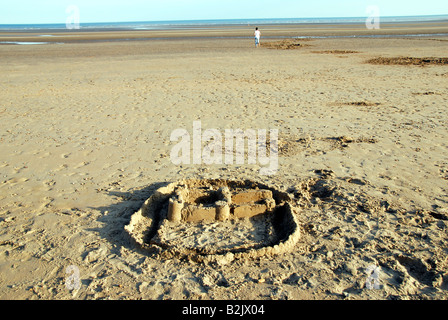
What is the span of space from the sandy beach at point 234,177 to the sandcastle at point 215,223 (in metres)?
0.12

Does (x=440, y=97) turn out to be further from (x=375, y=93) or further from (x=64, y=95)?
(x=64, y=95)

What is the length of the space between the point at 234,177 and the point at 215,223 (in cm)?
126

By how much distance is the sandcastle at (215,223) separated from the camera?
352cm

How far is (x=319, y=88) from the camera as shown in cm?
1087

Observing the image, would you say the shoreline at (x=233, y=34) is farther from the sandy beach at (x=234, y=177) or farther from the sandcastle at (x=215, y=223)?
the sandcastle at (x=215, y=223)

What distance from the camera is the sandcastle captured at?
139 inches

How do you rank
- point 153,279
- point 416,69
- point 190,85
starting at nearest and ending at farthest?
point 153,279
point 190,85
point 416,69

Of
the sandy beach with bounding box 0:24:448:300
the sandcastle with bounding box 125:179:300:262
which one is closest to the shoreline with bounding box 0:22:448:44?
the sandy beach with bounding box 0:24:448:300

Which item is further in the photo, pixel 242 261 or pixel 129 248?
pixel 129 248

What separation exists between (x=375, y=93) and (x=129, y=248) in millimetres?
8608

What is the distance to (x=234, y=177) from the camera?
5.16m

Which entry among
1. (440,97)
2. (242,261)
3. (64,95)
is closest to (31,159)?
(242,261)

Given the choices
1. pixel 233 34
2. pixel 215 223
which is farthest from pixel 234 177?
A: pixel 233 34
